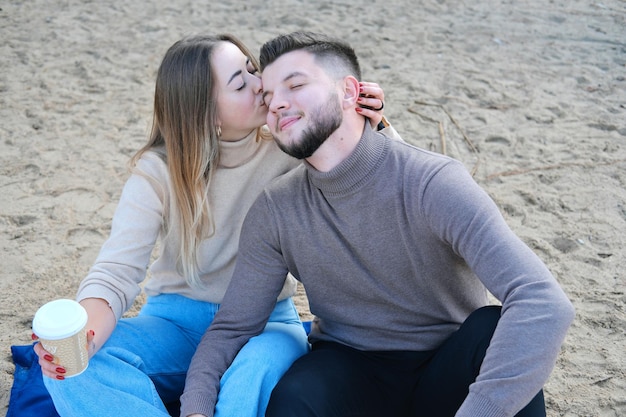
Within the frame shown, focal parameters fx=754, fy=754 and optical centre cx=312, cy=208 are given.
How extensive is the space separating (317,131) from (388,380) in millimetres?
802

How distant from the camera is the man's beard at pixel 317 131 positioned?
7.63 ft

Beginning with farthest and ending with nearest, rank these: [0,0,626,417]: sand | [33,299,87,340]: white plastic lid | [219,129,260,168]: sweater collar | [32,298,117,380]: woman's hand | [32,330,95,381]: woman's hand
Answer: [0,0,626,417]: sand
[219,129,260,168]: sweater collar
[32,298,117,380]: woman's hand
[32,330,95,381]: woman's hand
[33,299,87,340]: white plastic lid

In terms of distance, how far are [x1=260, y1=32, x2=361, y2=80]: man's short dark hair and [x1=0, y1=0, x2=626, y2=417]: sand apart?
138 cm

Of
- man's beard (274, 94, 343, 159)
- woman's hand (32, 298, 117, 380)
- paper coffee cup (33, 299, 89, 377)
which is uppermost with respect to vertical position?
man's beard (274, 94, 343, 159)

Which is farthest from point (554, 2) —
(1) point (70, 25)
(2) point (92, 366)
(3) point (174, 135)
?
(2) point (92, 366)

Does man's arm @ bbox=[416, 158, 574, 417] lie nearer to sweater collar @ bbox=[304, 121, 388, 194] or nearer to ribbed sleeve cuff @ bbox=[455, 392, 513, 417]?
ribbed sleeve cuff @ bbox=[455, 392, 513, 417]

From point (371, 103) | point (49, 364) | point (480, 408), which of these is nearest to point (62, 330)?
point (49, 364)

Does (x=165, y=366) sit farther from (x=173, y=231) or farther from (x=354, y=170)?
(x=354, y=170)

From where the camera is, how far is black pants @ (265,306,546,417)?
7.02 feet

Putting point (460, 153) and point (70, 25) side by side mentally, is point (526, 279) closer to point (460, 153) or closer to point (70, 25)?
point (460, 153)

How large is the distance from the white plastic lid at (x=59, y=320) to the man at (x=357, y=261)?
0.49 m

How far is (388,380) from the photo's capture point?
234 centimetres

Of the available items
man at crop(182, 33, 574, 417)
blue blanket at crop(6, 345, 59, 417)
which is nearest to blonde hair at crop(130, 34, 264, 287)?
man at crop(182, 33, 574, 417)

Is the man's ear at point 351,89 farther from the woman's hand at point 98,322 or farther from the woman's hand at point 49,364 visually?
the woman's hand at point 49,364
